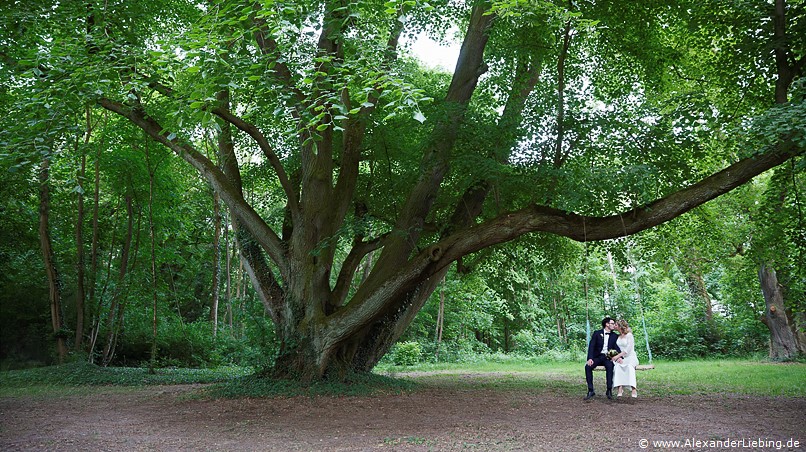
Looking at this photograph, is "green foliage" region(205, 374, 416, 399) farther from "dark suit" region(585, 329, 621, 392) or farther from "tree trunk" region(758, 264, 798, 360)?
"tree trunk" region(758, 264, 798, 360)

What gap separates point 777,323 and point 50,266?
20365 millimetres

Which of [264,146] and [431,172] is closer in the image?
[431,172]

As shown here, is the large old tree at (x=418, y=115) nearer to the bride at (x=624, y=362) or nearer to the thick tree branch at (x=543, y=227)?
the thick tree branch at (x=543, y=227)

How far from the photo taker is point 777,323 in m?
17.6

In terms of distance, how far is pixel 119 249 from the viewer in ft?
64.3

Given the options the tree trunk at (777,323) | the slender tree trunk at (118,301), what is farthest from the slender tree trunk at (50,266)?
the tree trunk at (777,323)

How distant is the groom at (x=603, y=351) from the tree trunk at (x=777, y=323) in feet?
37.6

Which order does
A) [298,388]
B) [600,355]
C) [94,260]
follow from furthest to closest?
[94,260]
[298,388]
[600,355]

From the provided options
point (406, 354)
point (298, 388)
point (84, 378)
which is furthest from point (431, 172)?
point (406, 354)

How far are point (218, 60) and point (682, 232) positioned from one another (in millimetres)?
9214

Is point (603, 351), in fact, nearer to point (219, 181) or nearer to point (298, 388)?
point (298, 388)

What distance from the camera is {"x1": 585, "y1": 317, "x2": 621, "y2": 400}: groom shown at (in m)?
8.61

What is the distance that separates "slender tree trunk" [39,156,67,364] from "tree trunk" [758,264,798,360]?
1953cm

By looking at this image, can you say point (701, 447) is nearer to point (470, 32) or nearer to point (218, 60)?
point (218, 60)
